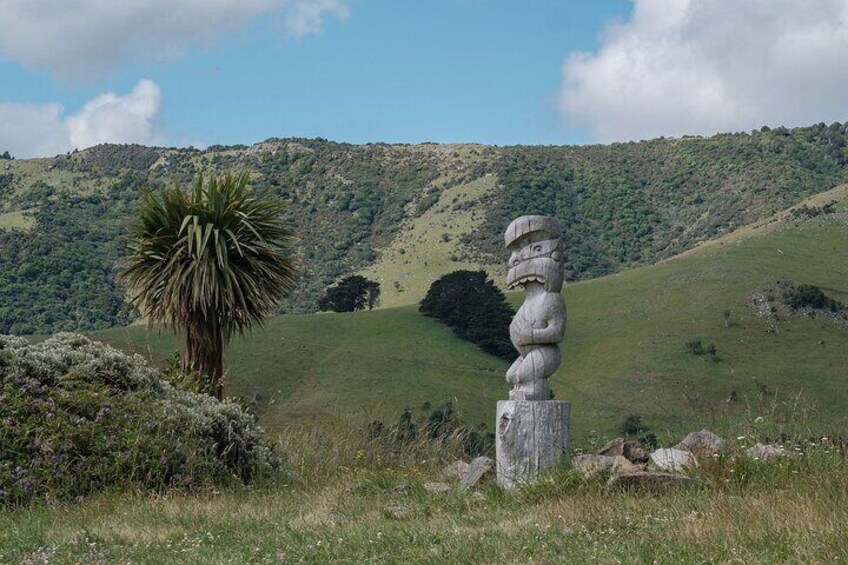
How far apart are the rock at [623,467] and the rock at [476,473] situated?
5.02 feet

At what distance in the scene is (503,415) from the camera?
1147 cm

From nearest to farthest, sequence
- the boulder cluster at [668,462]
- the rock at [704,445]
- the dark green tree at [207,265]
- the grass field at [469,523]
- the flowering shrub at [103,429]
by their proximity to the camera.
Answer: the grass field at [469,523]
the boulder cluster at [668,462]
the rock at [704,445]
the flowering shrub at [103,429]
the dark green tree at [207,265]

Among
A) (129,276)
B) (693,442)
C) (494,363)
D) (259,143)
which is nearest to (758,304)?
(494,363)

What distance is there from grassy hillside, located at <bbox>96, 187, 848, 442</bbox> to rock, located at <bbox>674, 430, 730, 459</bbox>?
96.5 ft

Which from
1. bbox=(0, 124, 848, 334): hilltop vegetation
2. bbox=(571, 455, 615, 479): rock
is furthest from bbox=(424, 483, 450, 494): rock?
bbox=(0, 124, 848, 334): hilltop vegetation

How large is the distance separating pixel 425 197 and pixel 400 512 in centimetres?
13612

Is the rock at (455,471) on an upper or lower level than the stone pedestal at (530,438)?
lower

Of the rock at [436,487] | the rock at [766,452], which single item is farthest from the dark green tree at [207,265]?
the rock at [766,452]

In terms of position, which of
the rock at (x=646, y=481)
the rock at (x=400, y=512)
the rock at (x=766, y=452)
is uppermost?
the rock at (x=766, y=452)

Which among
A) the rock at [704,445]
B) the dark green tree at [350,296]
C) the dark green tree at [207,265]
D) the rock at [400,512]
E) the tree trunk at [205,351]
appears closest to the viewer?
the rock at [400,512]

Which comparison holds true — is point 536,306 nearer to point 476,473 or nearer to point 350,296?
point 476,473

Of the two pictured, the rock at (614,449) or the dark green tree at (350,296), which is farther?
the dark green tree at (350,296)

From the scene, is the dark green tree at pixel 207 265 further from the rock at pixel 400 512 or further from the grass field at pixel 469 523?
the rock at pixel 400 512

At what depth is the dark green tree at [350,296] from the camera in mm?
89625
